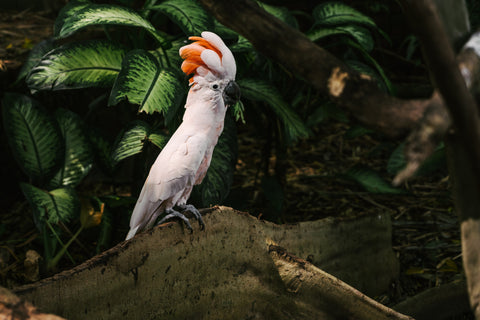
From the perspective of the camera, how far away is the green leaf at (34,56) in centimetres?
180

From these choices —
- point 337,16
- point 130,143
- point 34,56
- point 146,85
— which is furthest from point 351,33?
point 34,56

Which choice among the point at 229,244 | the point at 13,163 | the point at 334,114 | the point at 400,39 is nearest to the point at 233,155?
Answer: the point at 229,244

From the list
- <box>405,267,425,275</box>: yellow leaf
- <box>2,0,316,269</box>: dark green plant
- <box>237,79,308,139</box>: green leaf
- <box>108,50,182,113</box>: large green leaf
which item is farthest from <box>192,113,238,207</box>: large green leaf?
<box>405,267,425,275</box>: yellow leaf

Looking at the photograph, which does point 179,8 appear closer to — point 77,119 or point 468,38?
point 77,119

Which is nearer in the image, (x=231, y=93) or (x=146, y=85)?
(x=231, y=93)

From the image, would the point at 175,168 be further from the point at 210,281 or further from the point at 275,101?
the point at 275,101

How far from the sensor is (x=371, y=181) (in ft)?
6.84

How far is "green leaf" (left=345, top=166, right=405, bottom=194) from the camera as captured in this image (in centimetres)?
206

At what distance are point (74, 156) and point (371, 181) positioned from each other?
1.31 meters

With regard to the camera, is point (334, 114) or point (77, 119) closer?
point (77, 119)

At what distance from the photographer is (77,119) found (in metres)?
1.85

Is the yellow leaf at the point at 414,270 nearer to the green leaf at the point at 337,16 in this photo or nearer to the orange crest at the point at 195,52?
the green leaf at the point at 337,16

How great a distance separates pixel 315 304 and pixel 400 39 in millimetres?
2680

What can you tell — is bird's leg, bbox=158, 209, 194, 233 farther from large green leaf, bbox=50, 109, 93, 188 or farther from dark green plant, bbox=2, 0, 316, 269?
large green leaf, bbox=50, 109, 93, 188
